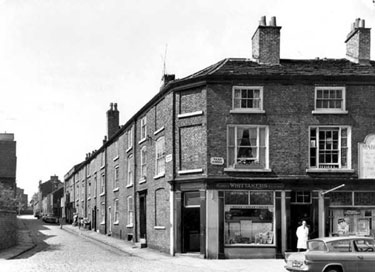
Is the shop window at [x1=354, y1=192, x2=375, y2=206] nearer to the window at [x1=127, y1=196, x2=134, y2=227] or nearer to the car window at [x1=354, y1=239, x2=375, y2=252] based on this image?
the car window at [x1=354, y1=239, x2=375, y2=252]

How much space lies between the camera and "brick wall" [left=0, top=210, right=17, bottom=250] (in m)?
28.9

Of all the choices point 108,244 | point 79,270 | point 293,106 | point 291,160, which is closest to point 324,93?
point 293,106

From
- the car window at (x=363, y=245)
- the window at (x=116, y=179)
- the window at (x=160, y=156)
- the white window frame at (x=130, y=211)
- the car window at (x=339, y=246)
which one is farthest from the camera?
the window at (x=116, y=179)

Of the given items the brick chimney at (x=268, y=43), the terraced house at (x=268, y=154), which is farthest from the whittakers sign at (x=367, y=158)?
the brick chimney at (x=268, y=43)

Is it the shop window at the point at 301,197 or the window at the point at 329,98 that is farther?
the window at the point at 329,98

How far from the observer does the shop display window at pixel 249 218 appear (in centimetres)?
2469

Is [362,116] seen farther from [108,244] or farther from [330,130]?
[108,244]

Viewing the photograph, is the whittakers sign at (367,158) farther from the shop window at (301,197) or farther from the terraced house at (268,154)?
the shop window at (301,197)

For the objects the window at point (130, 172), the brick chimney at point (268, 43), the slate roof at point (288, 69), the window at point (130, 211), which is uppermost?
the brick chimney at point (268, 43)

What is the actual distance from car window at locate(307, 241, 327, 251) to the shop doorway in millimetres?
9035

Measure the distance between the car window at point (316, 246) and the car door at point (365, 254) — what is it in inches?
38.7

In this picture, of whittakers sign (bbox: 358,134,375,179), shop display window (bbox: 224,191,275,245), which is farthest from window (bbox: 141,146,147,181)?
whittakers sign (bbox: 358,134,375,179)

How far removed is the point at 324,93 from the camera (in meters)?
25.5

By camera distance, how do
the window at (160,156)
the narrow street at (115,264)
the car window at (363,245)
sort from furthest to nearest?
the window at (160,156), the narrow street at (115,264), the car window at (363,245)
